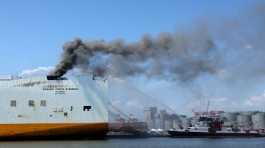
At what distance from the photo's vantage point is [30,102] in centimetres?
5575

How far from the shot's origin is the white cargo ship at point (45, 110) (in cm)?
5556

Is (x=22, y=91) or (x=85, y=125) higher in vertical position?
(x=22, y=91)

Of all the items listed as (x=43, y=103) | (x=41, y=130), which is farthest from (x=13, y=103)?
(x=41, y=130)

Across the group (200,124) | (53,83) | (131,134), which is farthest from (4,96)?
(200,124)

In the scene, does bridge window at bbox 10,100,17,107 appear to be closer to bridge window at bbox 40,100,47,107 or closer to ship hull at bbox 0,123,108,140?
ship hull at bbox 0,123,108,140

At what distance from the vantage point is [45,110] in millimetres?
55750

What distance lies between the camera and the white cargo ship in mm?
55562

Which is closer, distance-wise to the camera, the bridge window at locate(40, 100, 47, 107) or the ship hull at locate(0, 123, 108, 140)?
the ship hull at locate(0, 123, 108, 140)

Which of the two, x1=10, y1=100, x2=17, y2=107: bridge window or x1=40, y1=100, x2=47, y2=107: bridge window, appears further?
x1=40, y1=100, x2=47, y2=107: bridge window

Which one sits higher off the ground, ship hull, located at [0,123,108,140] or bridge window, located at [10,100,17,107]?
bridge window, located at [10,100,17,107]

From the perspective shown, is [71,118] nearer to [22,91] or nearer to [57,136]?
[57,136]

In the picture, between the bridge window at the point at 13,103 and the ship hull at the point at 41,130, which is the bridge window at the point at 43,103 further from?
the bridge window at the point at 13,103

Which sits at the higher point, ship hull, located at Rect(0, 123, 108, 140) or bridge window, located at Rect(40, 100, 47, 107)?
bridge window, located at Rect(40, 100, 47, 107)

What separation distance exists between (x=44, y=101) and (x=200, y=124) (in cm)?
4525
